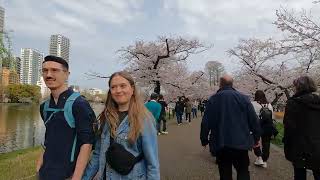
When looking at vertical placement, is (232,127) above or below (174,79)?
below

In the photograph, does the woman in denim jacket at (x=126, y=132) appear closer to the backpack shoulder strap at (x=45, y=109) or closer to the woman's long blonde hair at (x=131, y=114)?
the woman's long blonde hair at (x=131, y=114)

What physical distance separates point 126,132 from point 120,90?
13.0 inches

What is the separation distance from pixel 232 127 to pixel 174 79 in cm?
2856

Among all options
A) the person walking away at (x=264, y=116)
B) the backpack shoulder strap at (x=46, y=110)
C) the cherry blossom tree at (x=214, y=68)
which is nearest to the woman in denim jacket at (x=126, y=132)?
the backpack shoulder strap at (x=46, y=110)

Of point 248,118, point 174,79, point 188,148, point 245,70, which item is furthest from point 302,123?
point 245,70

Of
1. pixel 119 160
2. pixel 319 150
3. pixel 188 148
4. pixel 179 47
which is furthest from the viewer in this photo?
pixel 179 47

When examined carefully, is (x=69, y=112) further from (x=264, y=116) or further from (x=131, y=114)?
(x=264, y=116)

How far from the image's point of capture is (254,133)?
5227mm

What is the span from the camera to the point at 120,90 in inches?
119

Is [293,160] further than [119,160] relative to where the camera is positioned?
Yes

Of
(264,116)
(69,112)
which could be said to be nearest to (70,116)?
(69,112)

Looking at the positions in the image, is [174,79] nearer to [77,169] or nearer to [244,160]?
[244,160]

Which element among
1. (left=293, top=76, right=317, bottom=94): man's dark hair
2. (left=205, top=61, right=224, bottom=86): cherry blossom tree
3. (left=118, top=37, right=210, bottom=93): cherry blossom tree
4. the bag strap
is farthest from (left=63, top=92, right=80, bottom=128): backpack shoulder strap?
(left=205, top=61, right=224, bottom=86): cherry blossom tree

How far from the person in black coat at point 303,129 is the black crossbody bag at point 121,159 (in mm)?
2581
